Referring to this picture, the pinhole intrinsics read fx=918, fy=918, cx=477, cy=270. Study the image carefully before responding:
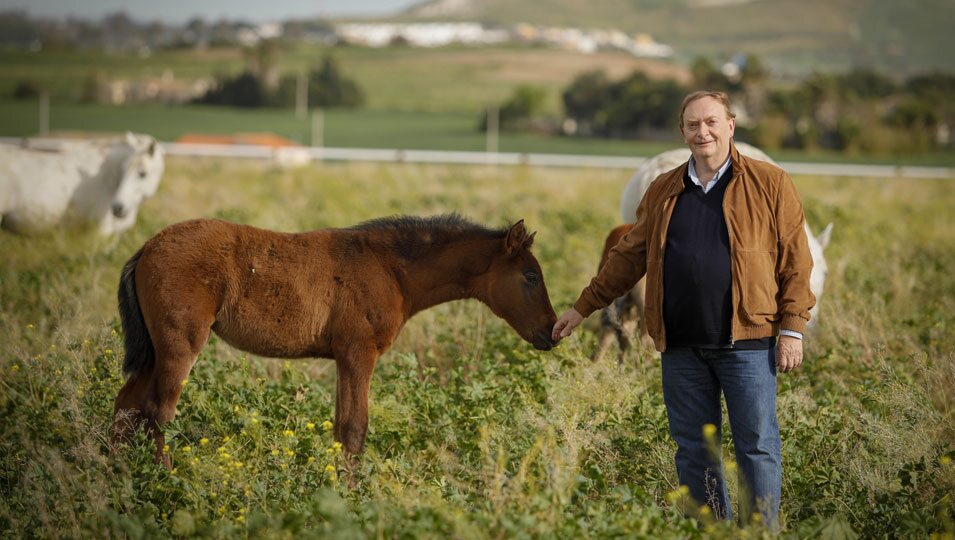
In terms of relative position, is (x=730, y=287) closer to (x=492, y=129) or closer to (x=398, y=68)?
(x=492, y=129)

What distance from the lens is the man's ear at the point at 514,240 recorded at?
568 centimetres

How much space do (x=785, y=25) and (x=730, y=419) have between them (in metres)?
130

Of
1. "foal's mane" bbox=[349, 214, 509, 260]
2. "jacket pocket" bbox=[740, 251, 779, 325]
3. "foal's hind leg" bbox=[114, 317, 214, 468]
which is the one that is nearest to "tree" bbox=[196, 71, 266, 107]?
"foal's mane" bbox=[349, 214, 509, 260]

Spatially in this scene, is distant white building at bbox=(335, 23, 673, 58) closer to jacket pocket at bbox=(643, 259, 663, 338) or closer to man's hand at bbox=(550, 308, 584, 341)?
man's hand at bbox=(550, 308, 584, 341)

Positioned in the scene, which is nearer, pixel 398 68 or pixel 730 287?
pixel 730 287

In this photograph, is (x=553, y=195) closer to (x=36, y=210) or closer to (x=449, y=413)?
(x=36, y=210)

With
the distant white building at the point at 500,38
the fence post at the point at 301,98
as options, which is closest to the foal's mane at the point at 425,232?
the fence post at the point at 301,98

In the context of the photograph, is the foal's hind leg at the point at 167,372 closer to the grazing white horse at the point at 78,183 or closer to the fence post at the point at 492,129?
the grazing white horse at the point at 78,183

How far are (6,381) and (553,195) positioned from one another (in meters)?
14.7

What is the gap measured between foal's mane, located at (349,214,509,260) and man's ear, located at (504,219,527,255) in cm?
14

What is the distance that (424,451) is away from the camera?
5.76 metres

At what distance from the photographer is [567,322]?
536 cm

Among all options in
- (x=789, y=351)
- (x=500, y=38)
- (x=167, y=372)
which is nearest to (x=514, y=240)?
(x=789, y=351)

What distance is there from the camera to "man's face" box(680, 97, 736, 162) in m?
4.43
